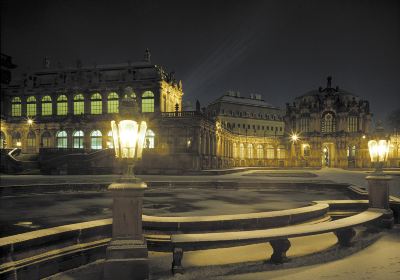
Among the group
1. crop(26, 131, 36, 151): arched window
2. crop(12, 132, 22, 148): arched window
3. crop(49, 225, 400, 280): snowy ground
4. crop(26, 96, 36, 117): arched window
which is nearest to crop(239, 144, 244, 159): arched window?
crop(26, 131, 36, 151): arched window

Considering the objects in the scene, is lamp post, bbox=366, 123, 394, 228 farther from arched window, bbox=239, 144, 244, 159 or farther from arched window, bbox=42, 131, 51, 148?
arched window, bbox=239, 144, 244, 159

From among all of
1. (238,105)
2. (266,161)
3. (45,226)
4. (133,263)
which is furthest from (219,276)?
(238,105)

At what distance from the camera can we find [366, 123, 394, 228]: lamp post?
11625 mm

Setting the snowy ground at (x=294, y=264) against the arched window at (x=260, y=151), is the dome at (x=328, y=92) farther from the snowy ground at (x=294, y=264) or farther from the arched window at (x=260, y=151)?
the snowy ground at (x=294, y=264)

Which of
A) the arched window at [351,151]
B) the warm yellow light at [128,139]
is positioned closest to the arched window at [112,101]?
the arched window at [351,151]

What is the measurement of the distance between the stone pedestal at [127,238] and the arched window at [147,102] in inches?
1968

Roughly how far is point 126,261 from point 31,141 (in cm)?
5844

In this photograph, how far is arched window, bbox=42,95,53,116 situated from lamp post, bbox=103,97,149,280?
5801 centimetres

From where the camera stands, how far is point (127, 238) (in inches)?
266

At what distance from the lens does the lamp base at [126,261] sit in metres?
6.45

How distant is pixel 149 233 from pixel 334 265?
438 cm

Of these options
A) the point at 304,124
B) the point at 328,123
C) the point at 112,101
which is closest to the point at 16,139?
the point at 112,101

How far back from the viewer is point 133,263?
6.53 m

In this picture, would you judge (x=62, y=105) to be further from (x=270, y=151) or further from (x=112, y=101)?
(x=270, y=151)
